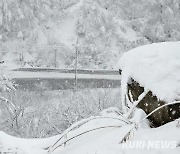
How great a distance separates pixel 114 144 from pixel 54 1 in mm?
31874

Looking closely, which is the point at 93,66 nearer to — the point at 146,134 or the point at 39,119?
the point at 39,119

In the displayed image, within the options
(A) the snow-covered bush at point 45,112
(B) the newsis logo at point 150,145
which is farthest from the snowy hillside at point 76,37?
(B) the newsis logo at point 150,145

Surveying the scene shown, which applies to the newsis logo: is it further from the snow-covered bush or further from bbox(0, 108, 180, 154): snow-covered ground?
the snow-covered bush

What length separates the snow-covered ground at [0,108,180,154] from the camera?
2.27 m

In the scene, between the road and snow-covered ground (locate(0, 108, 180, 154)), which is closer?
snow-covered ground (locate(0, 108, 180, 154))

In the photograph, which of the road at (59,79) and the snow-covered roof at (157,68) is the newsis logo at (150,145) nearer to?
the snow-covered roof at (157,68)

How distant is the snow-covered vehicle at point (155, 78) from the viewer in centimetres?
263

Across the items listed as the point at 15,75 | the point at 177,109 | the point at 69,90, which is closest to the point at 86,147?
the point at 177,109

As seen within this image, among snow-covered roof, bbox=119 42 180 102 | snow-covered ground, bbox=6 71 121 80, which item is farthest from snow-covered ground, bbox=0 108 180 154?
snow-covered ground, bbox=6 71 121 80

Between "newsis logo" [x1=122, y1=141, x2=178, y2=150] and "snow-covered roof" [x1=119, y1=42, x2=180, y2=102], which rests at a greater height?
"snow-covered roof" [x1=119, y1=42, x2=180, y2=102]

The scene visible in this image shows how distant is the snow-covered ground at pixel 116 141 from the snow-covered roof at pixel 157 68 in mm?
249

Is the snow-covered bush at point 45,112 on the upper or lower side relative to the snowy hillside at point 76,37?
lower

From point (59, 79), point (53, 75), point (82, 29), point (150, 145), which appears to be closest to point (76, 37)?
point (82, 29)

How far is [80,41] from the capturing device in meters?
32.1
